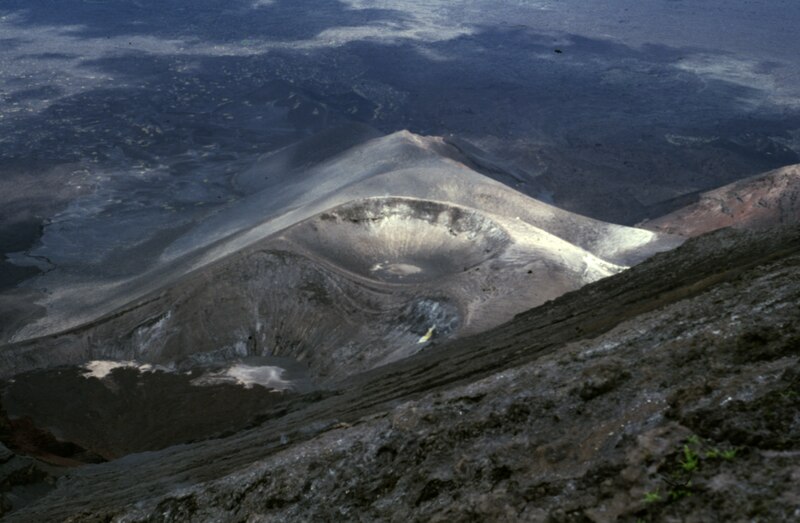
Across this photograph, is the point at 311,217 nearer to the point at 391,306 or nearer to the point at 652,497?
the point at 391,306

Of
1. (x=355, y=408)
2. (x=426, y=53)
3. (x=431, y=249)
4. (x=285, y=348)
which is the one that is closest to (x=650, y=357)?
(x=355, y=408)

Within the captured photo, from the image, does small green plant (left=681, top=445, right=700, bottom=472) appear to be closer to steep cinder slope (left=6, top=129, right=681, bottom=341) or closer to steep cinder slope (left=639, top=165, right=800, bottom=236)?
steep cinder slope (left=6, top=129, right=681, bottom=341)

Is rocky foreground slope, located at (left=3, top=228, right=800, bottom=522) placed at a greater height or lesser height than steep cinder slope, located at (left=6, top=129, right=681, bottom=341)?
greater

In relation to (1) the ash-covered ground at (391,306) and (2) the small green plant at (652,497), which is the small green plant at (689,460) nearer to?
(1) the ash-covered ground at (391,306)

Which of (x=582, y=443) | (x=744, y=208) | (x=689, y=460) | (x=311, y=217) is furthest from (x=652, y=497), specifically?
→ (x=744, y=208)

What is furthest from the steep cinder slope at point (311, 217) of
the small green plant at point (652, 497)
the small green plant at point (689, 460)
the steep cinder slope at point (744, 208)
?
the small green plant at point (652, 497)

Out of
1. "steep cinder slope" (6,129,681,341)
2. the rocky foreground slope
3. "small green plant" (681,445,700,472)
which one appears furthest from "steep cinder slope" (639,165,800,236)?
"small green plant" (681,445,700,472)
